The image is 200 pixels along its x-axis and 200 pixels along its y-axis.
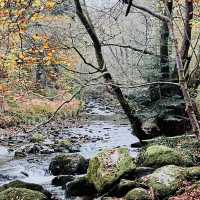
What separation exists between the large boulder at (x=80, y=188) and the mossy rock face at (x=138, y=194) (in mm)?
1586

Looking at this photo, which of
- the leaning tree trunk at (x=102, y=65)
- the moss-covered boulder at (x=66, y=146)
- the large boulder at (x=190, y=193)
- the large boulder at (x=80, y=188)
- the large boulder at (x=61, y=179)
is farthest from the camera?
the moss-covered boulder at (x=66, y=146)

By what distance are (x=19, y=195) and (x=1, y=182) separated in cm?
304

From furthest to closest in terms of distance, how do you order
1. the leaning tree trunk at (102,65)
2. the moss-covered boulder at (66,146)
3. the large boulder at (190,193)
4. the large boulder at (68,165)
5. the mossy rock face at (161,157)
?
the moss-covered boulder at (66,146)
the leaning tree trunk at (102,65)
the large boulder at (68,165)
the mossy rock face at (161,157)
the large boulder at (190,193)

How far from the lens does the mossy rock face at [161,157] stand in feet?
36.1

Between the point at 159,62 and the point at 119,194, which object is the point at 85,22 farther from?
the point at 119,194

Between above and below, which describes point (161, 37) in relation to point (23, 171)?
above

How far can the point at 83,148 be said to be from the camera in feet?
55.9

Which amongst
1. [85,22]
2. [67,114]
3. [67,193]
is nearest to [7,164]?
[67,193]

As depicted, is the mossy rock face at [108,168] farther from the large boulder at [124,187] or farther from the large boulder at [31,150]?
the large boulder at [31,150]

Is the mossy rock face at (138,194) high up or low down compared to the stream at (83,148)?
up

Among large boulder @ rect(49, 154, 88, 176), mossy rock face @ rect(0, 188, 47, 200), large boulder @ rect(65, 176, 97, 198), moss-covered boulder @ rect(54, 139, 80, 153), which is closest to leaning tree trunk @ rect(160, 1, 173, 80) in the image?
moss-covered boulder @ rect(54, 139, 80, 153)

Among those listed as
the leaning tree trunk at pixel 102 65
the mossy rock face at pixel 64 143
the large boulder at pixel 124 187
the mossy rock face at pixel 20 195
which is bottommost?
the mossy rock face at pixel 64 143

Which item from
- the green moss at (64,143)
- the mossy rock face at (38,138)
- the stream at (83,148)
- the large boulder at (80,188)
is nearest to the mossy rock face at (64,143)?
the green moss at (64,143)

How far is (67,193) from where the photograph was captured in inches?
426
